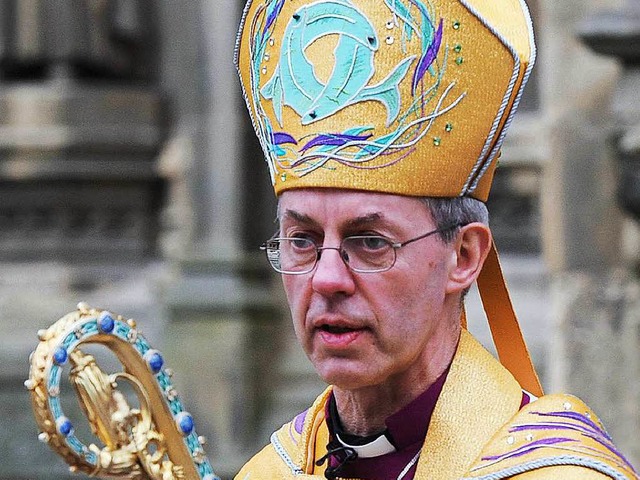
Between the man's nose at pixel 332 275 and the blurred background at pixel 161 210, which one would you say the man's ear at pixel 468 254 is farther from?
the blurred background at pixel 161 210

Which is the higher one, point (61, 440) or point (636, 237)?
point (61, 440)

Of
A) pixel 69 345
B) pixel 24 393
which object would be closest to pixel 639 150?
pixel 69 345

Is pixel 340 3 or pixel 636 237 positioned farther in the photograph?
pixel 636 237

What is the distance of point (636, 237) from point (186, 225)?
9.66ft

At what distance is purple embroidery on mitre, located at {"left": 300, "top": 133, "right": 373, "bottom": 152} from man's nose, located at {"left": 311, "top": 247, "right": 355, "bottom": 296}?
7.8 inches

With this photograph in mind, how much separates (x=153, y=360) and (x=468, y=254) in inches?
23.8

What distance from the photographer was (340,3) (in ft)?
9.14

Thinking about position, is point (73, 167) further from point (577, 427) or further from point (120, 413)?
point (577, 427)

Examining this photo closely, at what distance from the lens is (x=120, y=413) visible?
304 cm

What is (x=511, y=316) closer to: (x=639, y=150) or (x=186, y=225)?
(x=639, y=150)

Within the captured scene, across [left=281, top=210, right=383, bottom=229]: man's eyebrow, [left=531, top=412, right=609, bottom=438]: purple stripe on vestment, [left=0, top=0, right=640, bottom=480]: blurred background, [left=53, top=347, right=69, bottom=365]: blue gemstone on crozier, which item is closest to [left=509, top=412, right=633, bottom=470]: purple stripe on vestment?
[left=531, top=412, right=609, bottom=438]: purple stripe on vestment

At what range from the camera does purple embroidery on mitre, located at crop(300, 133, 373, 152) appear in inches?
109

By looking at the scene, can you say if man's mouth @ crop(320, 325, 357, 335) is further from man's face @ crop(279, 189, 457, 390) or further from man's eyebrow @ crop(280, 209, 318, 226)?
man's eyebrow @ crop(280, 209, 318, 226)

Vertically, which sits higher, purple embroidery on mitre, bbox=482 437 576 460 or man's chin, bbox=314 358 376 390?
man's chin, bbox=314 358 376 390
